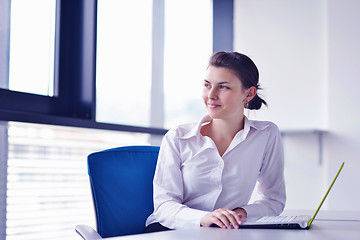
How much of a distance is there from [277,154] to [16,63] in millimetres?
1370

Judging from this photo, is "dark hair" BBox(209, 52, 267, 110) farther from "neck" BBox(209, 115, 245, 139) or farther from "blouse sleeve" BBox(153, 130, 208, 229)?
"blouse sleeve" BBox(153, 130, 208, 229)

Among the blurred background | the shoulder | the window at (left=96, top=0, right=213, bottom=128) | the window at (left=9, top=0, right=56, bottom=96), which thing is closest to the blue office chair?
the shoulder

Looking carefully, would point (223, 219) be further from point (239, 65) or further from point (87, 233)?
point (239, 65)

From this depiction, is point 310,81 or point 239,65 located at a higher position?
point 310,81

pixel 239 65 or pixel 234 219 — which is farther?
pixel 239 65

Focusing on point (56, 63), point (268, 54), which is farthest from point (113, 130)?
point (268, 54)

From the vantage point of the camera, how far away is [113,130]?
110 inches

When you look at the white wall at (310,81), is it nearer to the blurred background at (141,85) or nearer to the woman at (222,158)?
the blurred background at (141,85)

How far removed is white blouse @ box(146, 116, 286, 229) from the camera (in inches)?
69.4

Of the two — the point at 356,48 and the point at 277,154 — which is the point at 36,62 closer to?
the point at 277,154

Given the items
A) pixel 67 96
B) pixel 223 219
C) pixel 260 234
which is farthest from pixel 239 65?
pixel 67 96

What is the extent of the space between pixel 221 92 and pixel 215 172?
13.3 inches

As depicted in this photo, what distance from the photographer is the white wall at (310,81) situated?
3451mm

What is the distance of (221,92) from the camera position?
1.90m
